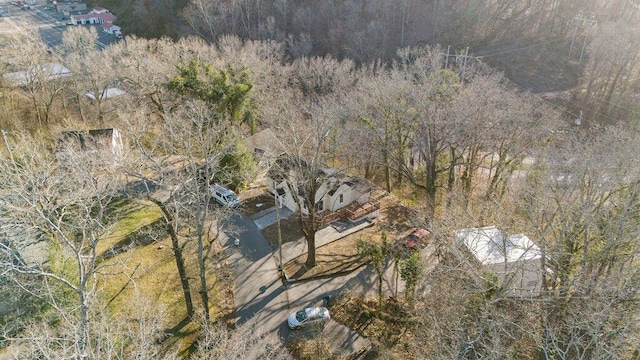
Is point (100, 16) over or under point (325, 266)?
over

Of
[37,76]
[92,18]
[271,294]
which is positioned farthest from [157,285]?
[92,18]

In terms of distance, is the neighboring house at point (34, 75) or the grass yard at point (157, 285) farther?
the neighboring house at point (34, 75)

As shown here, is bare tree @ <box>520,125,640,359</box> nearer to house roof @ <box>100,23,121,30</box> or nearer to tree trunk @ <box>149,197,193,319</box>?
tree trunk @ <box>149,197,193,319</box>

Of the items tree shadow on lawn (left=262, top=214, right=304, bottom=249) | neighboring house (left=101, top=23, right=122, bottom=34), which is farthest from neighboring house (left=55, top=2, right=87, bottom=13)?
tree shadow on lawn (left=262, top=214, right=304, bottom=249)

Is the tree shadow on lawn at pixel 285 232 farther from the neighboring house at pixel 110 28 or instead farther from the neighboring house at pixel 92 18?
the neighboring house at pixel 92 18

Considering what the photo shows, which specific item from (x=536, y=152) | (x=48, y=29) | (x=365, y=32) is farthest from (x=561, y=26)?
(x=48, y=29)

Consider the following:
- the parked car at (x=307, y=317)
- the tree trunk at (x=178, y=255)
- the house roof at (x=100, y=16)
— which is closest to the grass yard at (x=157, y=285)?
the tree trunk at (x=178, y=255)

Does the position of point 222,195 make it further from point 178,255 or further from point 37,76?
point 37,76

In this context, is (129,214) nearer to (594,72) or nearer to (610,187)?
(610,187)
